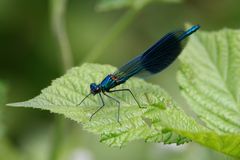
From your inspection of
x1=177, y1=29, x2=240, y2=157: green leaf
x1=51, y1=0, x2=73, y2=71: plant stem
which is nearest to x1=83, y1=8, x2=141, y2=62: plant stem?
x1=51, y1=0, x2=73, y2=71: plant stem

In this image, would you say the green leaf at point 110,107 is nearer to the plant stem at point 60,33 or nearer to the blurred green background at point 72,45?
the plant stem at point 60,33

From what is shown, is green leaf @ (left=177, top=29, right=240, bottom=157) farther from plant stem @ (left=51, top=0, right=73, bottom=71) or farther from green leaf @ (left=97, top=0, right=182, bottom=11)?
green leaf @ (left=97, top=0, right=182, bottom=11)

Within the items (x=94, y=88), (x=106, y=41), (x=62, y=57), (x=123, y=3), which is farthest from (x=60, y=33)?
(x=94, y=88)

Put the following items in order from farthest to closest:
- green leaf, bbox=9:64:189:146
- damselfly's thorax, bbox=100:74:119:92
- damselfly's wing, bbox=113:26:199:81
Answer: damselfly's wing, bbox=113:26:199:81 → damselfly's thorax, bbox=100:74:119:92 → green leaf, bbox=9:64:189:146

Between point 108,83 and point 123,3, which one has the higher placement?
point 123,3

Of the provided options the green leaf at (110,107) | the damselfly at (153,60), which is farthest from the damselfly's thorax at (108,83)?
the green leaf at (110,107)

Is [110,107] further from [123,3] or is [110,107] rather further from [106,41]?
[123,3]

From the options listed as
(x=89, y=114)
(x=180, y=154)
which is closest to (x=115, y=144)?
(x=89, y=114)

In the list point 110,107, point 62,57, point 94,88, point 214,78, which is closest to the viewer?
point 110,107
